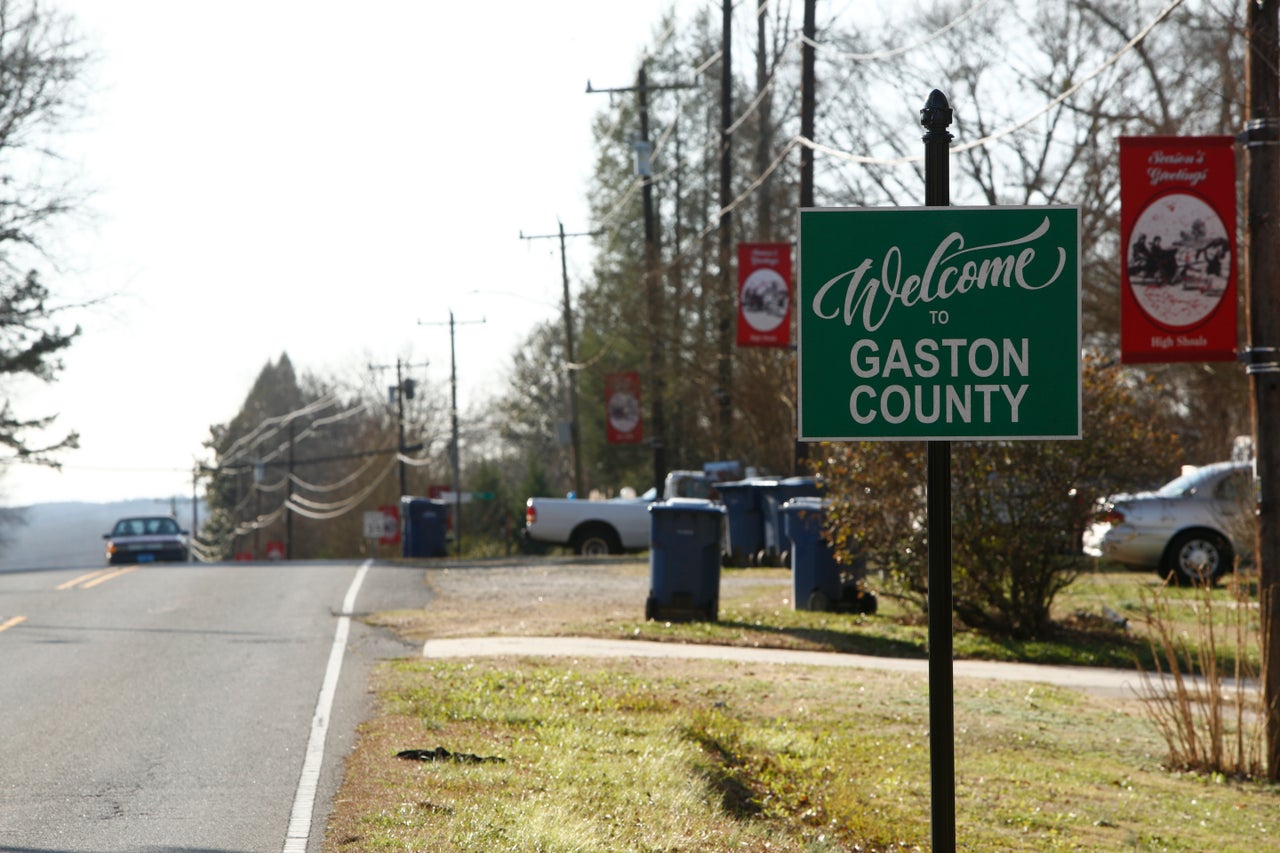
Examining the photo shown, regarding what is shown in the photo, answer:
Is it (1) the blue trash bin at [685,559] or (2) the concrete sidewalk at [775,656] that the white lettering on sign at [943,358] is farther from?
(1) the blue trash bin at [685,559]

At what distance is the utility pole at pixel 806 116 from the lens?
22781 mm

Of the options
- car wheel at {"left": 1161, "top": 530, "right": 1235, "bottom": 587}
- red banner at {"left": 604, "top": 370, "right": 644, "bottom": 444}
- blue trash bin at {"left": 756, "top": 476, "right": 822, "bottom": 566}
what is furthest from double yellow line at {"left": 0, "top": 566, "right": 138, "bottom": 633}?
car wheel at {"left": 1161, "top": 530, "right": 1235, "bottom": 587}

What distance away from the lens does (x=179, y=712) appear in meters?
10.6

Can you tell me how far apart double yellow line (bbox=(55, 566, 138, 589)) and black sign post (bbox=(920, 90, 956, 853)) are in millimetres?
18384

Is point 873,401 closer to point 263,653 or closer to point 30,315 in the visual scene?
point 263,653

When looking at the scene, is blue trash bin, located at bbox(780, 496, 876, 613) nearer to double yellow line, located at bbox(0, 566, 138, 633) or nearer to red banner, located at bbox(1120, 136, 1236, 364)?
red banner, located at bbox(1120, 136, 1236, 364)

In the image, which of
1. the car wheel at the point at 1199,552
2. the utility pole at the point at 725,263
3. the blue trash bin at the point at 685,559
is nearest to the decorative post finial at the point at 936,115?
the blue trash bin at the point at 685,559

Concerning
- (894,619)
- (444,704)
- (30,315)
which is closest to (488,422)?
(30,315)

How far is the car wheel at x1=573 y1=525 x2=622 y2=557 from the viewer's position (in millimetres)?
29359

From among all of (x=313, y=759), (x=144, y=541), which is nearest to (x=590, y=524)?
(x=144, y=541)

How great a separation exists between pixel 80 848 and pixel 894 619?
37.9 feet

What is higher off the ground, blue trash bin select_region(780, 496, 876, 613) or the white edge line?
blue trash bin select_region(780, 496, 876, 613)

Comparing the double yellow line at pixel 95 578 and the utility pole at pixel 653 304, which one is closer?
the double yellow line at pixel 95 578

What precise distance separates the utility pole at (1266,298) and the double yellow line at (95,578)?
16085 millimetres
